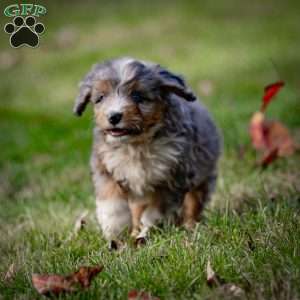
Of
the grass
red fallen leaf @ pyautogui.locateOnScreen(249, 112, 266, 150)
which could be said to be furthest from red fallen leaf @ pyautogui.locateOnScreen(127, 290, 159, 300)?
red fallen leaf @ pyautogui.locateOnScreen(249, 112, 266, 150)

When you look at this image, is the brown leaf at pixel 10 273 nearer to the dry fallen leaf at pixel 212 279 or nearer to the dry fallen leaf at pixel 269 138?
the dry fallen leaf at pixel 212 279

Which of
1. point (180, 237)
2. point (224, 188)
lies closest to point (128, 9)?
point (224, 188)

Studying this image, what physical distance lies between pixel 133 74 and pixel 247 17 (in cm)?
1406

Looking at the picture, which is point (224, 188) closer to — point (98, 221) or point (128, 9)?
point (98, 221)

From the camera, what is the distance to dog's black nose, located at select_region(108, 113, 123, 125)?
547 cm

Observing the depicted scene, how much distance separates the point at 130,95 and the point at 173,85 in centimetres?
39

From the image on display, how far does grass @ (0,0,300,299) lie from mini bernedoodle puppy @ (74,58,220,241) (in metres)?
0.28

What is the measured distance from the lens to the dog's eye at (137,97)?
5.68 metres

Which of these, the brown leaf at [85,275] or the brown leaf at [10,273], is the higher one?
the brown leaf at [85,275]

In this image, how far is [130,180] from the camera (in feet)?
19.4

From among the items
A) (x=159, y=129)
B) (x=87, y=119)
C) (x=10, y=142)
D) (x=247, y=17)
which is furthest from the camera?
(x=247, y=17)

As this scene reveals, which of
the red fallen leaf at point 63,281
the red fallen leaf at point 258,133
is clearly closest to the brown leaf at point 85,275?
the red fallen leaf at point 63,281
